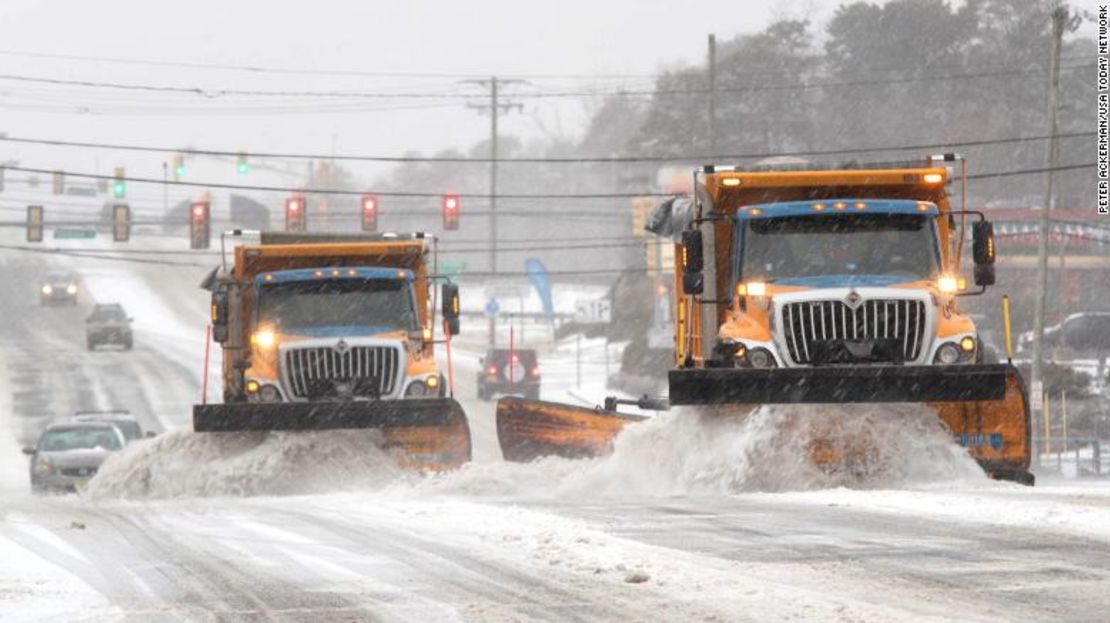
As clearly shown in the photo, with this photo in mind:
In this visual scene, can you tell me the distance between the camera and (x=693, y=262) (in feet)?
55.7

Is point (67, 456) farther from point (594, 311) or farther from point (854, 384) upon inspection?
point (594, 311)

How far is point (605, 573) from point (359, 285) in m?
11.5

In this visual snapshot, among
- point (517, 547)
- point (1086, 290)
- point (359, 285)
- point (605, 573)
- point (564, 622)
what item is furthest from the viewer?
point (1086, 290)

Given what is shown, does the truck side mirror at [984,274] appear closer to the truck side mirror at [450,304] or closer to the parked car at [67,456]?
the truck side mirror at [450,304]

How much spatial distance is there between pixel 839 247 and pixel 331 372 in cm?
603

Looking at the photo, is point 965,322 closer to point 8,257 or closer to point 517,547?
point 517,547

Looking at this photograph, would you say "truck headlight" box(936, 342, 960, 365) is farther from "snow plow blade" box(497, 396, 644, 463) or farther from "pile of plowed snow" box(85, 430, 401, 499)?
"pile of plowed snow" box(85, 430, 401, 499)

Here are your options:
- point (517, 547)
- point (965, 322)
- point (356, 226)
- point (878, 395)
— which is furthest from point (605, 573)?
point (356, 226)

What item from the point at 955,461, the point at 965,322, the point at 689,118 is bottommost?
the point at 955,461

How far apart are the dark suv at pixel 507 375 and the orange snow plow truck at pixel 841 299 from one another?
3541 cm

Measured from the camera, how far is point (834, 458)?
53.1 feet

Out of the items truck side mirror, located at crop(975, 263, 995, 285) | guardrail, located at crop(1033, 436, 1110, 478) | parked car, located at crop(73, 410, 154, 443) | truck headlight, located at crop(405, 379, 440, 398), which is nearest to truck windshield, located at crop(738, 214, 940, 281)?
truck side mirror, located at crop(975, 263, 995, 285)

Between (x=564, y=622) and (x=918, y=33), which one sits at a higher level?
(x=918, y=33)

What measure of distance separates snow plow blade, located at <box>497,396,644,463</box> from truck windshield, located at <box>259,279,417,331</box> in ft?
6.01
